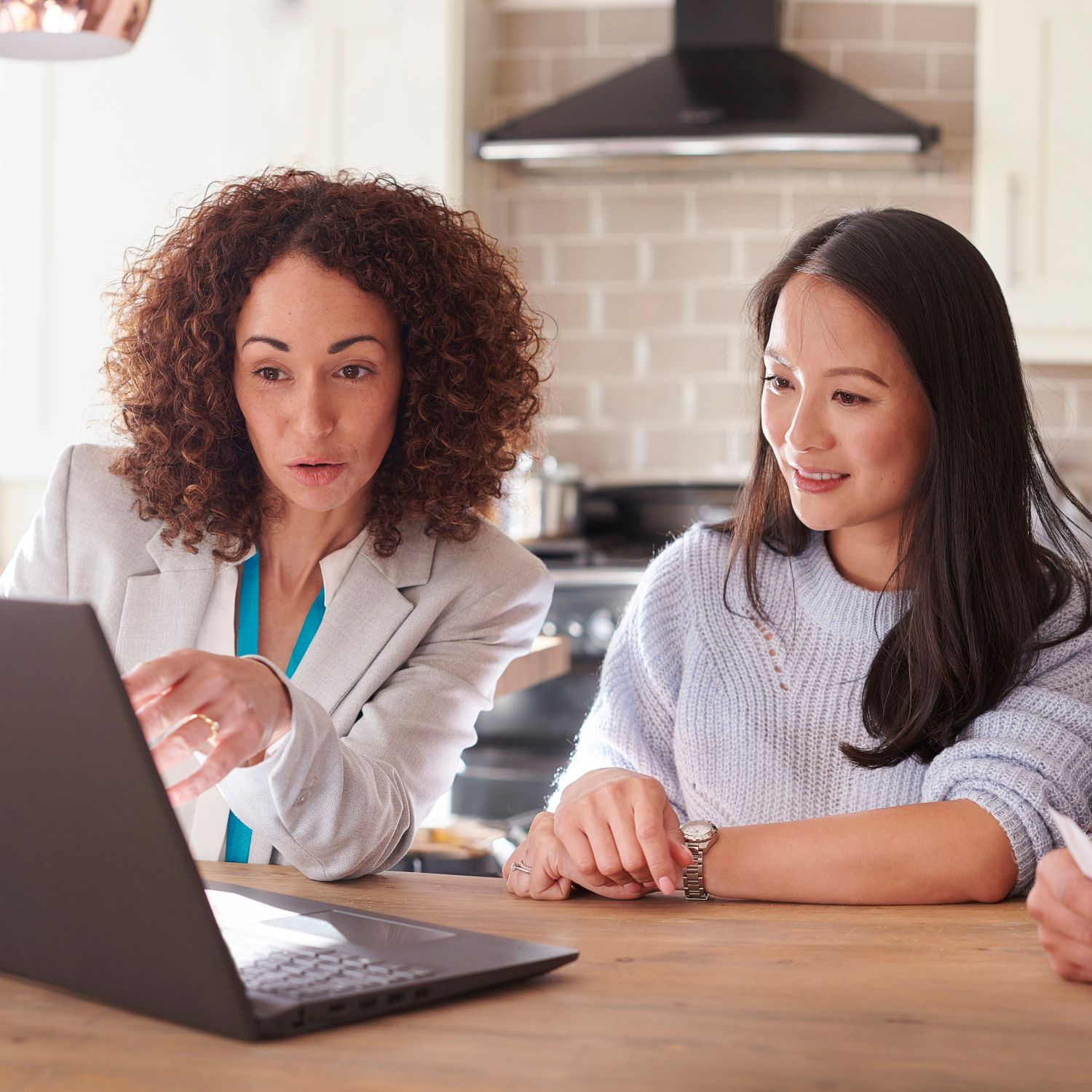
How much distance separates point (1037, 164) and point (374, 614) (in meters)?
2.56

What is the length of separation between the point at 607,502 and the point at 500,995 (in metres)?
2.94

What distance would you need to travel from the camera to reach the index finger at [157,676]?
0.85 metres

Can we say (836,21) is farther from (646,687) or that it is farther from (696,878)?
(696,878)

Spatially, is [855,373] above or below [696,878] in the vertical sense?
above

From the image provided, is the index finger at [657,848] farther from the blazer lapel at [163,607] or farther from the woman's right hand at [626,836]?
the blazer lapel at [163,607]

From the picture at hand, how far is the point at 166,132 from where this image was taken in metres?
3.40

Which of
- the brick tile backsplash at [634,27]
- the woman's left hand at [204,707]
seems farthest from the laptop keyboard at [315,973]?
the brick tile backsplash at [634,27]

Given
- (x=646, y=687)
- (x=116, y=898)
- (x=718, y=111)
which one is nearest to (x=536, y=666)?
(x=646, y=687)

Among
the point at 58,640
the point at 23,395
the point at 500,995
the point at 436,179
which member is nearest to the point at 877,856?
the point at 500,995

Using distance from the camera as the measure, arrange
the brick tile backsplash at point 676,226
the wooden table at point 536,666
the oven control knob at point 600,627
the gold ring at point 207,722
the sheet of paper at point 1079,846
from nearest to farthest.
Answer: the sheet of paper at point 1079,846 → the gold ring at point 207,722 → the wooden table at point 536,666 → the oven control knob at point 600,627 → the brick tile backsplash at point 676,226

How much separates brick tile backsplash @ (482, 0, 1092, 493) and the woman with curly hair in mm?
2224

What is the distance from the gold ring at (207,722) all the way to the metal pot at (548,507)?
2176 mm

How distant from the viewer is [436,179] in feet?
11.2

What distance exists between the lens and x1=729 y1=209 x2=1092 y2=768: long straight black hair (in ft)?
4.22
